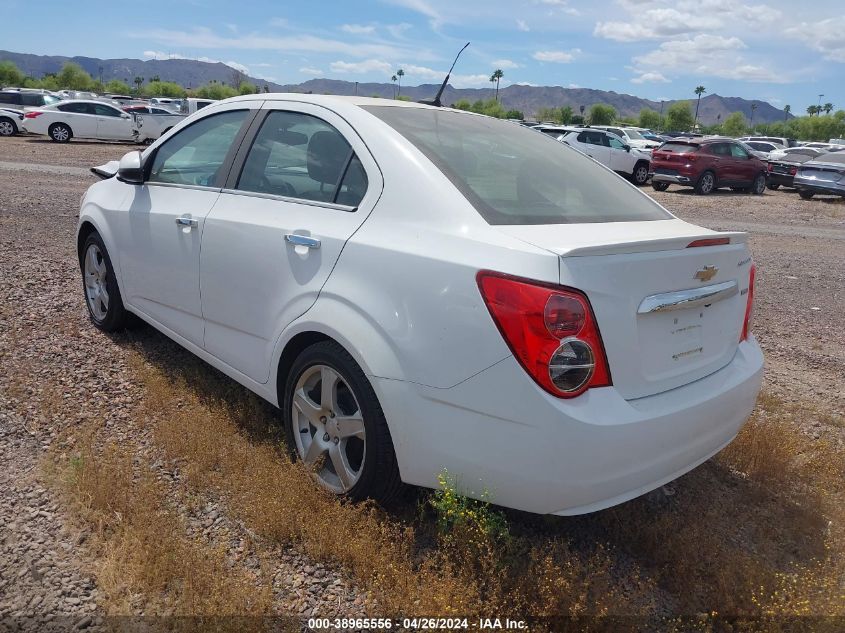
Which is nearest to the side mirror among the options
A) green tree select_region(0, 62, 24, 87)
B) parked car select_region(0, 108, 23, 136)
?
parked car select_region(0, 108, 23, 136)

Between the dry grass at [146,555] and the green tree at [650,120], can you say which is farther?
the green tree at [650,120]

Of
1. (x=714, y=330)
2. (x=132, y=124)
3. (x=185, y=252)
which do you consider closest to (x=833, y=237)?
(x=714, y=330)

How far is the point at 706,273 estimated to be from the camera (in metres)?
2.72

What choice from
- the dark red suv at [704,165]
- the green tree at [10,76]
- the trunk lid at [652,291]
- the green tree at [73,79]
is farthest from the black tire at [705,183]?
the green tree at [73,79]

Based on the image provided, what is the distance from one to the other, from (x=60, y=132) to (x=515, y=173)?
2635 cm

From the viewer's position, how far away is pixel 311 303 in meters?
2.90

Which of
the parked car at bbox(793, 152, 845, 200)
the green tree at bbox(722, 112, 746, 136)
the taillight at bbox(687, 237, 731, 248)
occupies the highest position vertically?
the green tree at bbox(722, 112, 746, 136)

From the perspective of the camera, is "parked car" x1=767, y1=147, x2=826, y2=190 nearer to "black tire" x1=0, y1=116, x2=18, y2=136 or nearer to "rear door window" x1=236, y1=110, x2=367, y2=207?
"rear door window" x1=236, y1=110, x2=367, y2=207

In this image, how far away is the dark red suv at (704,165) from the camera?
783 inches

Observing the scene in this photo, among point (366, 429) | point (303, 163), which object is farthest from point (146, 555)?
point (303, 163)

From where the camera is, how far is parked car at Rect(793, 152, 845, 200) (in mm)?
20047

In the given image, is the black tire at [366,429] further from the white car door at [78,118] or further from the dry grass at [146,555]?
the white car door at [78,118]

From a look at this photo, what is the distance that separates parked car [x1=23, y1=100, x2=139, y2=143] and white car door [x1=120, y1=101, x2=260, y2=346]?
2371 centimetres

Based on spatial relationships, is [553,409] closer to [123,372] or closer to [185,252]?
[185,252]
